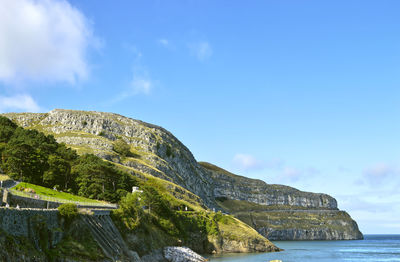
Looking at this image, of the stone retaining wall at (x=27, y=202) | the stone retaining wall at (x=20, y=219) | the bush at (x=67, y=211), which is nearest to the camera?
the stone retaining wall at (x=20, y=219)

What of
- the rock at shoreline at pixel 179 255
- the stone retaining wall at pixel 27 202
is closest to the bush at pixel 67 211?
the stone retaining wall at pixel 27 202

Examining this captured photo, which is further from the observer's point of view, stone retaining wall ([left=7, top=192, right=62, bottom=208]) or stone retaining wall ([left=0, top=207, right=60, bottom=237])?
stone retaining wall ([left=7, top=192, right=62, bottom=208])

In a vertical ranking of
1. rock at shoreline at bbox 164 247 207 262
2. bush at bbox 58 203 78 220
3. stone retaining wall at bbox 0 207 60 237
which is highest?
bush at bbox 58 203 78 220

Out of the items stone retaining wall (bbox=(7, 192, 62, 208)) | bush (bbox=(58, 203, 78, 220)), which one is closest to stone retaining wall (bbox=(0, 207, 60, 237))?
bush (bbox=(58, 203, 78, 220))

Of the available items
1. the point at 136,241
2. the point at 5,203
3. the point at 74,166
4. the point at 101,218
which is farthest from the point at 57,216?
the point at 74,166

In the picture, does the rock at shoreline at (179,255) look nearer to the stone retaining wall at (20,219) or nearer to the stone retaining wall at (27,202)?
the stone retaining wall at (27,202)

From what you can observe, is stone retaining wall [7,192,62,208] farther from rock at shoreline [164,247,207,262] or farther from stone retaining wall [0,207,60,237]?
rock at shoreline [164,247,207,262]

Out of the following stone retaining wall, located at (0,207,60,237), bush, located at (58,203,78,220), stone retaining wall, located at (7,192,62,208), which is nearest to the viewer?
stone retaining wall, located at (0,207,60,237)

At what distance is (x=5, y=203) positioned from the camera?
52.4m

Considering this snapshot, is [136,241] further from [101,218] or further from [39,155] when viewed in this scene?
[39,155]

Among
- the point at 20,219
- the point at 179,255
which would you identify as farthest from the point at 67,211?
the point at 179,255

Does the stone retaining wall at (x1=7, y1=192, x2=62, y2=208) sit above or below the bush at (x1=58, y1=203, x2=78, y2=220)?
above

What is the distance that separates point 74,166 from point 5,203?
223 ft

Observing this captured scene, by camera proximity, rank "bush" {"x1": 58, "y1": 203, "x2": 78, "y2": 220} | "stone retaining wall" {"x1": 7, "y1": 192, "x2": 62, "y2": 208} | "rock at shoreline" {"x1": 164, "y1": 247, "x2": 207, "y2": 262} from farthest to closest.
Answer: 1. "rock at shoreline" {"x1": 164, "y1": 247, "x2": 207, "y2": 262}
2. "bush" {"x1": 58, "y1": 203, "x2": 78, "y2": 220}
3. "stone retaining wall" {"x1": 7, "y1": 192, "x2": 62, "y2": 208}
